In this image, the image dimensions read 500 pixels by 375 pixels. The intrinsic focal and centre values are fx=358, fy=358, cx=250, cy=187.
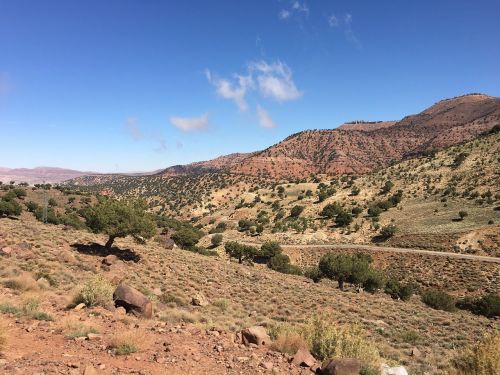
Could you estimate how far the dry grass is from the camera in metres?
8.97

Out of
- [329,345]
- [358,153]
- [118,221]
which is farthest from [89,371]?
[358,153]

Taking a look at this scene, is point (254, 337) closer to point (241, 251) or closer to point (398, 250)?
point (241, 251)

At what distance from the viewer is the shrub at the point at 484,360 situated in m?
8.32

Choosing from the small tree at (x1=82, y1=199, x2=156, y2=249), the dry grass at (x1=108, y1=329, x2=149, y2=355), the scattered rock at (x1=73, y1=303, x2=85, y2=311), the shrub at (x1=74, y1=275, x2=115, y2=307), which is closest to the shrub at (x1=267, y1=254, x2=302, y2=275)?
the small tree at (x1=82, y1=199, x2=156, y2=249)

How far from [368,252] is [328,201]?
33.1m

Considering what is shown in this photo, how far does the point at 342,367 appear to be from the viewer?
882 centimetres

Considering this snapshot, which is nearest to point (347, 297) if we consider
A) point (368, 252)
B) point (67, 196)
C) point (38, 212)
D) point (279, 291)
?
point (279, 291)

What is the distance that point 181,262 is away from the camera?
30625 mm

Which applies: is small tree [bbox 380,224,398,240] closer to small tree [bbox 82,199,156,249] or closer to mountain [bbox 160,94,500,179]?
small tree [bbox 82,199,156,249]

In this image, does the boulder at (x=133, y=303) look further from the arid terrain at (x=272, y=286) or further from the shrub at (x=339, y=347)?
the shrub at (x=339, y=347)

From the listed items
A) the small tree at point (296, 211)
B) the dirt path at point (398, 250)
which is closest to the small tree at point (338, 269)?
the dirt path at point (398, 250)

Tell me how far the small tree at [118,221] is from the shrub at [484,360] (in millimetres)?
23952

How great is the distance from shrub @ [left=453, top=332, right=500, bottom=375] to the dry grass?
26.8 feet

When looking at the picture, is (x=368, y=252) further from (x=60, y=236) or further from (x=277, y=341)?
(x=277, y=341)
